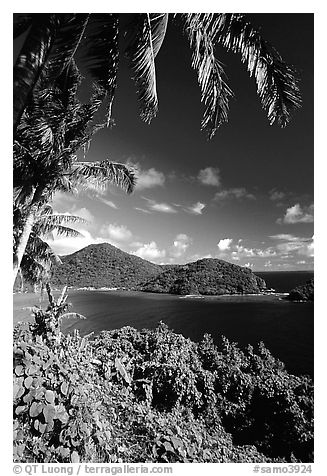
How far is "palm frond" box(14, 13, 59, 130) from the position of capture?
170 cm

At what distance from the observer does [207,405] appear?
483 cm

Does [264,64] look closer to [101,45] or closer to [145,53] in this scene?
[145,53]

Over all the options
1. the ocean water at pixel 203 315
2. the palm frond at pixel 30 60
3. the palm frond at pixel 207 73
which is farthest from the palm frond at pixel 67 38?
the ocean water at pixel 203 315

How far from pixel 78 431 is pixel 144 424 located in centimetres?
66

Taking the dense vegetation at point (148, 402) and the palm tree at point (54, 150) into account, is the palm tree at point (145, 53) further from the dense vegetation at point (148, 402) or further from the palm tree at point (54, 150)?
A: the dense vegetation at point (148, 402)

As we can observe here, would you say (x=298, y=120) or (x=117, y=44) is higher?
(x=117, y=44)

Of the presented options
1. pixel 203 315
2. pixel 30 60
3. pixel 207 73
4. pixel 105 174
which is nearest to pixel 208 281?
pixel 203 315

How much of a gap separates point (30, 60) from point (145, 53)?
2.53 ft

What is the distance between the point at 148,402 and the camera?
12.3 feet
